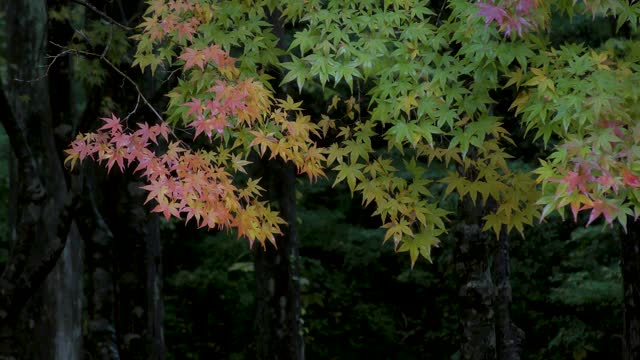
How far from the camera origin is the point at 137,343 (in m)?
10.2

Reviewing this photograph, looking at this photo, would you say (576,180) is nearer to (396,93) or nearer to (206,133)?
(396,93)

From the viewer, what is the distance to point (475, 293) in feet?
27.4

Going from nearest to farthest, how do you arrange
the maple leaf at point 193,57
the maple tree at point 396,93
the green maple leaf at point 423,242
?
the maple tree at point 396,93
the maple leaf at point 193,57
the green maple leaf at point 423,242

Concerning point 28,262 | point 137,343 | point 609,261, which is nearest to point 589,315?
point 609,261

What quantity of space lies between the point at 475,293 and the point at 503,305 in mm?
2111

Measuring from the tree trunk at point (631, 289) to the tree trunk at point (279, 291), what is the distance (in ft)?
14.6

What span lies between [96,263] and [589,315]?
30.4 feet

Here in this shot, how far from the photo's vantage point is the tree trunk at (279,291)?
11.1 m

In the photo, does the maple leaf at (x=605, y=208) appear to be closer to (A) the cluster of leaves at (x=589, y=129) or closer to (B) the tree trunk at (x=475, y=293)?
(A) the cluster of leaves at (x=589, y=129)

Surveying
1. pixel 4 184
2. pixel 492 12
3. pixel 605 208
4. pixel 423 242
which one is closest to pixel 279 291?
pixel 423 242

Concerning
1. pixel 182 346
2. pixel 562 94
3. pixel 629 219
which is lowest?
pixel 182 346

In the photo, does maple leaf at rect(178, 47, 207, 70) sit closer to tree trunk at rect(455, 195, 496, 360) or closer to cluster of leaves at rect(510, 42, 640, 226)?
cluster of leaves at rect(510, 42, 640, 226)

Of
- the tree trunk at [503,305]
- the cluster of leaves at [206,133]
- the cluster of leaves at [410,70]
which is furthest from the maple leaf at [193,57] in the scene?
the tree trunk at [503,305]

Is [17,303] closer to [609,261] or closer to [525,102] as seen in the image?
[525,102]
